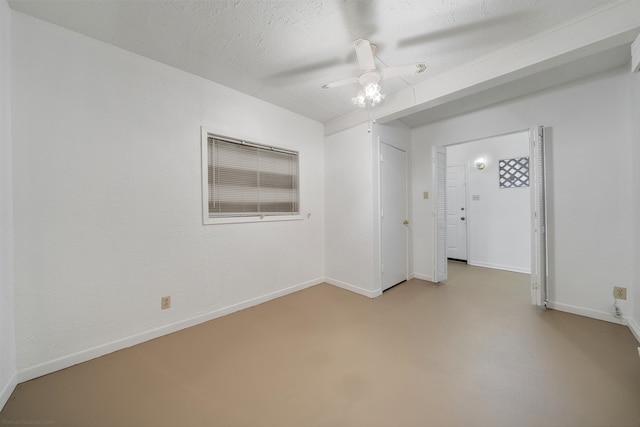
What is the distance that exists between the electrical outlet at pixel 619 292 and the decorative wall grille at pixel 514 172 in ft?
6.98

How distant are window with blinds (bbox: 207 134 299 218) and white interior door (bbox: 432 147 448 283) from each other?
2.04m

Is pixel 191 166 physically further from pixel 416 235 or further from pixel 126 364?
pixel 416 235

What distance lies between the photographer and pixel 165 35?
1769 millimetres

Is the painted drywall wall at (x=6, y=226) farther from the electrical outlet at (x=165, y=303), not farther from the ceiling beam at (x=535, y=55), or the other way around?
the ceiling beam at (x=535, y=55)

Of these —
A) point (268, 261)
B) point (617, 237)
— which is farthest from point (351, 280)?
point (617, 237)

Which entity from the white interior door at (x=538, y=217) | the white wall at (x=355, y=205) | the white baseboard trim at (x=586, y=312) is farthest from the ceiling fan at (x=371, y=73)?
the white baseboard trim at (x=586, y=312)

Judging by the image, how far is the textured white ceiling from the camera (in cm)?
153

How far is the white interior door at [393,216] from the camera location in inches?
123

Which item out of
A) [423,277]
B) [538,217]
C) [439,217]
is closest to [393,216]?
[439,217]

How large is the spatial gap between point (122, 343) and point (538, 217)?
4.08 meters

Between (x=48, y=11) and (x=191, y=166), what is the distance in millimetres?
1268

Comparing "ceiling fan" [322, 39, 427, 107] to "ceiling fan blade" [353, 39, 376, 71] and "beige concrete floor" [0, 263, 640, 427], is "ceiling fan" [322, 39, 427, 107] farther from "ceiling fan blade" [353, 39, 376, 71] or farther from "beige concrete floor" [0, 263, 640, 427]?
"beige concrete floor" [0, 263, 640, 427]

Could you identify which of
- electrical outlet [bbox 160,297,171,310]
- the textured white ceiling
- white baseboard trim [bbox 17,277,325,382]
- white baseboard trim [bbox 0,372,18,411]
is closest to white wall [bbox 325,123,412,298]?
the textured white ceiling

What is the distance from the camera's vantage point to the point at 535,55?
1.80 m
